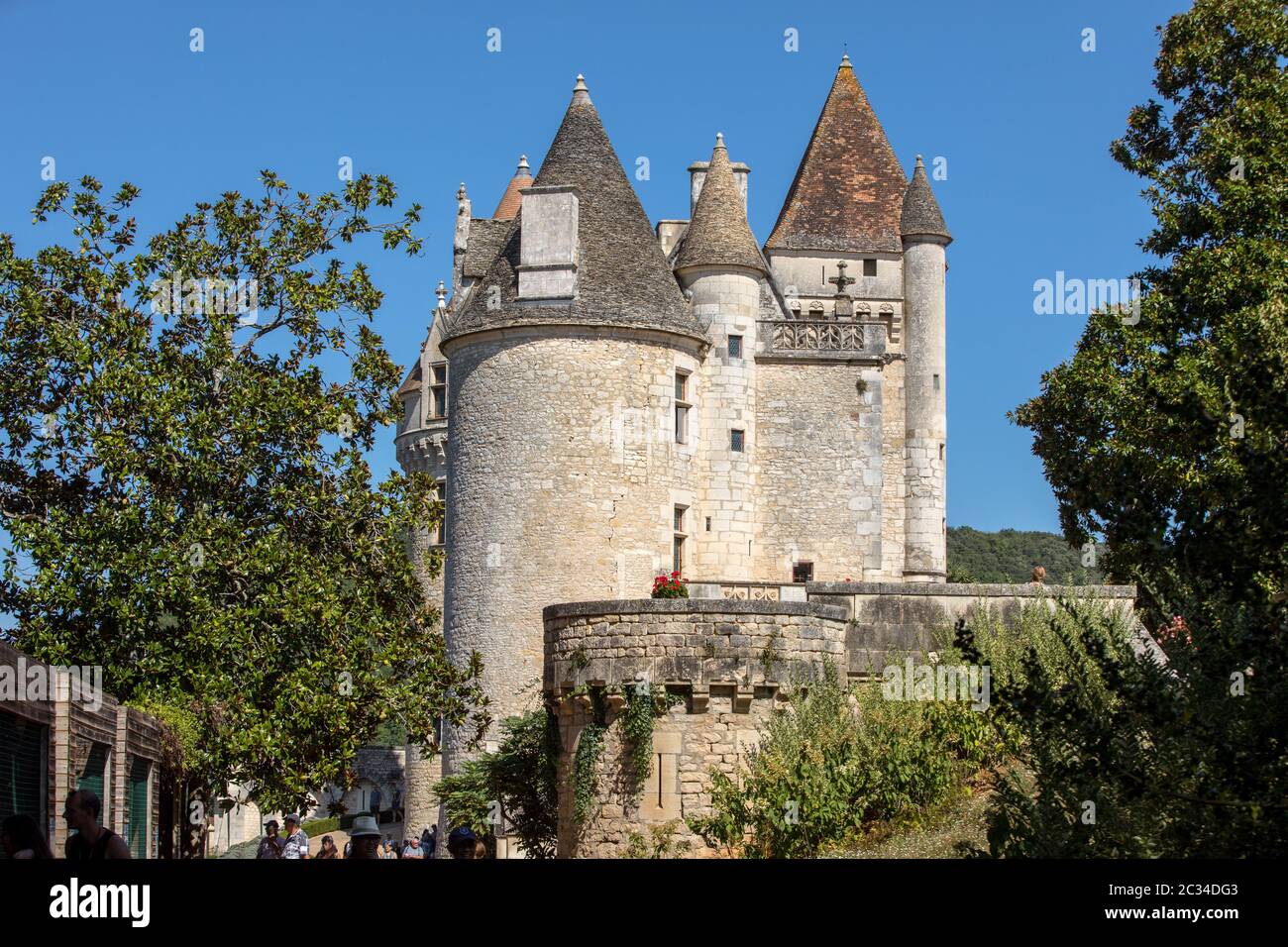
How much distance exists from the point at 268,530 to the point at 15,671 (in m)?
14.4

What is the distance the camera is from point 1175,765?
10.7 meters

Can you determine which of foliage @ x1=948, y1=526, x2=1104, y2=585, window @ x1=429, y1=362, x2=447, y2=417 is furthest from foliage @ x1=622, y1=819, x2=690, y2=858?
foliage @ x1=948, y1=526, x2=1104, y2=585

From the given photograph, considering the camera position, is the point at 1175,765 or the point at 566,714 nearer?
the point at 1175,765

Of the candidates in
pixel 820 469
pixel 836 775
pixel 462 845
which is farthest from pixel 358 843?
pixel 820 469

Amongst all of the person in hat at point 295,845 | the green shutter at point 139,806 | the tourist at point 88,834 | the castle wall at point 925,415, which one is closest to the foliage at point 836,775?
the person in hat at point 295,845

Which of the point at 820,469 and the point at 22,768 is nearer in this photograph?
the point at 22,768

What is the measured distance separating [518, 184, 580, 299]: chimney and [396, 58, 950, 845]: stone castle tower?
42mm

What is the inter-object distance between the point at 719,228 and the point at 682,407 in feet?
12.8

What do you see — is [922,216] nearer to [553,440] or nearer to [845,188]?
[845,188]

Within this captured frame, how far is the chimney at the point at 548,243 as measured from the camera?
117 feet

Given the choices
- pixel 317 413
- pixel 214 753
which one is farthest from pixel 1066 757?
pixel 317 413

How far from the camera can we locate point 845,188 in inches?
1882

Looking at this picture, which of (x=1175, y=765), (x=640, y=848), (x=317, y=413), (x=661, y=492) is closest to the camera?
(x=1175, y=765)
